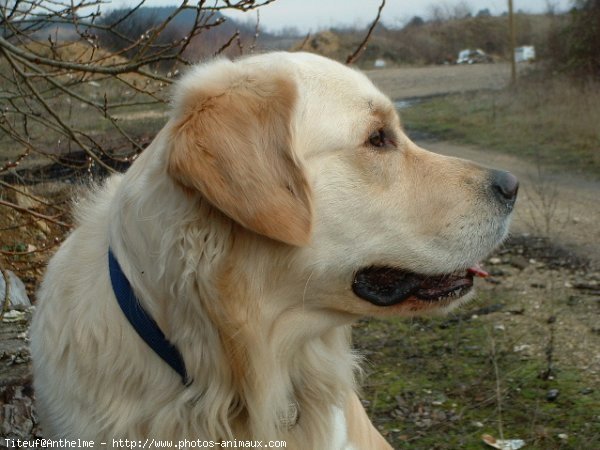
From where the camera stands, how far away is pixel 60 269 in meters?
2.75

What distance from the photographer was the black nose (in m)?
2.73

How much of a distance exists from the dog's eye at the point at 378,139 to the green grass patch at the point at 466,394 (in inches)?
65.5

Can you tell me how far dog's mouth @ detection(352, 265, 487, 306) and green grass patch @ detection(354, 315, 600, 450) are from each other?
4.20 feet

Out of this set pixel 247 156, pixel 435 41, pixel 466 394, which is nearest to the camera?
pixel 247 156

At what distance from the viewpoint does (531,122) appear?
1441 cm

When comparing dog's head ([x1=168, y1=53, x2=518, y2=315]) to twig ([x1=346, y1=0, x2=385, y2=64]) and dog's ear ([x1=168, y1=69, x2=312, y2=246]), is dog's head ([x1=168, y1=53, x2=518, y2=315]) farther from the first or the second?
twig ([x1=346, y1=0, x2=385, y2=64])

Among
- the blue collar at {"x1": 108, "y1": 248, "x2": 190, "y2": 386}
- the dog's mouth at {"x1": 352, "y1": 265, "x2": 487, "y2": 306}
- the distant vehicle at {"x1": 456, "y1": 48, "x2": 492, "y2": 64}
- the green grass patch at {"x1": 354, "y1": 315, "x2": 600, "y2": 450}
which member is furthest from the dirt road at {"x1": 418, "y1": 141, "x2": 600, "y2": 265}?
the distant vehicle at {"x1": 456, "y1": 48, "x2": 492, "y2": 64}

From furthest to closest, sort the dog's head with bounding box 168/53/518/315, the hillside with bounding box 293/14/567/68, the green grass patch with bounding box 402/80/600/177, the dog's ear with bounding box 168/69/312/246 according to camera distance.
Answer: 1. the hillside with bounding box 293/14/567/68
2. the green grass patch with bounding box 402/80/600/177
3. the dog's head with bounding box 168/53/518/315
4. the dog's ear with bounding box 168/69/312/246

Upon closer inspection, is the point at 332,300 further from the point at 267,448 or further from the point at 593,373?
the point at 593,373

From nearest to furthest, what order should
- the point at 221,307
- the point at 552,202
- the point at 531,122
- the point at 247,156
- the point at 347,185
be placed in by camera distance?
the point at 247,156, the point at 221,307, the point at 347,185, the point at 552,202, the point at 531,122

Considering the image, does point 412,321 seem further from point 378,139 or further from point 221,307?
point 221,307

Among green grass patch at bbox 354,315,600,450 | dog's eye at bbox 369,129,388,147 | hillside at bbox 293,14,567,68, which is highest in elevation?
dog's eye at bbox 369,129,388,147

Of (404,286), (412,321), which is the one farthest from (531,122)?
(404,286)

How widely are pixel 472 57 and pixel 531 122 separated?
29166 mm
